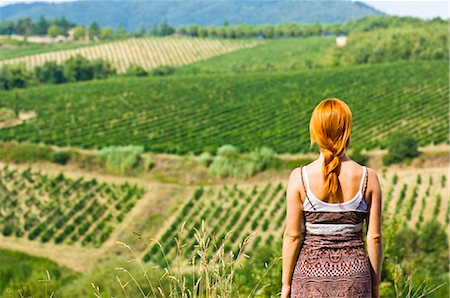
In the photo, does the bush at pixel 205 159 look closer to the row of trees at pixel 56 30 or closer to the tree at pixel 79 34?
the row of trees at pixel 56 30

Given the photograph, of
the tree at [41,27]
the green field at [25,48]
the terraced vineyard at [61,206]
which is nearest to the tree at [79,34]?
the tree at [41,27]

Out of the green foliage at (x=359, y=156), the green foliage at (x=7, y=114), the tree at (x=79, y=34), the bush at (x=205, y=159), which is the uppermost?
the tree at (x=79, y=34)

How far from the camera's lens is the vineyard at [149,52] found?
9612 centimetres

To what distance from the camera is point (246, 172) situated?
35.1 metres

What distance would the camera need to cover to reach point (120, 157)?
37094 mm

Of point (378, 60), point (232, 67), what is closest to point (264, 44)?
point (232, 67)

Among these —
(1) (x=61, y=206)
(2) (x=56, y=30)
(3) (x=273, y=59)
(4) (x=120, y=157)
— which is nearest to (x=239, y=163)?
(4) (x=120, y=157)

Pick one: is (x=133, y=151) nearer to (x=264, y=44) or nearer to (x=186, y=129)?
(x=186, y=129)

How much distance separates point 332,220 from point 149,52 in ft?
342

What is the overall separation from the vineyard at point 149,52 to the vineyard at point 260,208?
62.8 m

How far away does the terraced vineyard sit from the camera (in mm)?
27469

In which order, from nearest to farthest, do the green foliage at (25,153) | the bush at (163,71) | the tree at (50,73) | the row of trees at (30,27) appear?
the green foliage at (25,153) → the tree at (50,73) → the bush at (163,71) → the row of trees at (30,27)

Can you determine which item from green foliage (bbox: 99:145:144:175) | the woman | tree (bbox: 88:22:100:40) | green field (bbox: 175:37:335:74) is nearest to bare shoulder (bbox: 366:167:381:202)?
the woman

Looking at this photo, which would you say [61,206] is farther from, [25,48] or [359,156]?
[25,48]
